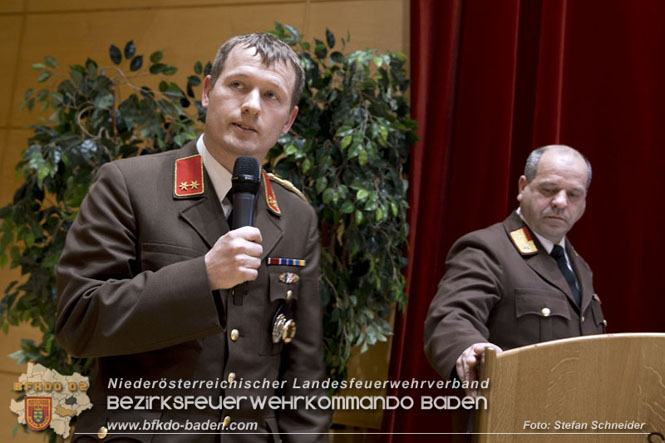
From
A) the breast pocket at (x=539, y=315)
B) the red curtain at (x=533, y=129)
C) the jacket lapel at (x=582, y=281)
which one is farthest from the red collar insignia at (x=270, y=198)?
the red curtain at (x=533, y=129)

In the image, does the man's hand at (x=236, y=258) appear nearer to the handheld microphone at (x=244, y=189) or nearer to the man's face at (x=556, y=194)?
the handheld microphone at (x=244, y=189)

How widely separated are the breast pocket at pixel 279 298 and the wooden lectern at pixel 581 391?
47 cm

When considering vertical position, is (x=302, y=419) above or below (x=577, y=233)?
below

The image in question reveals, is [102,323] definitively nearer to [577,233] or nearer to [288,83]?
[288,83]

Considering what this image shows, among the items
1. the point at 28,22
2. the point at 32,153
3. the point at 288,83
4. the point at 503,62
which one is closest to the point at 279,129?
the point at 288,83

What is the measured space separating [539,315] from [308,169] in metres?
1.11

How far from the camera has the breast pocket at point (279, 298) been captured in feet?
4.63

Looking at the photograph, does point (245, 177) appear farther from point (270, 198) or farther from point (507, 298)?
point (507, 298)

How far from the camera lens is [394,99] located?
9.62ft

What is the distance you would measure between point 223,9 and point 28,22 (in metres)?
1.29

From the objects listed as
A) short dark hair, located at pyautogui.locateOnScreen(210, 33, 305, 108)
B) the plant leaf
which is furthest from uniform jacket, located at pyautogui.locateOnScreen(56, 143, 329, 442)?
the plant leaf

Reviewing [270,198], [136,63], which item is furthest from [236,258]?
[136,63]

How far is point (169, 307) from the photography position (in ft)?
3.93

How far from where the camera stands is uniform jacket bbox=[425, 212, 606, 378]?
1.96 m
